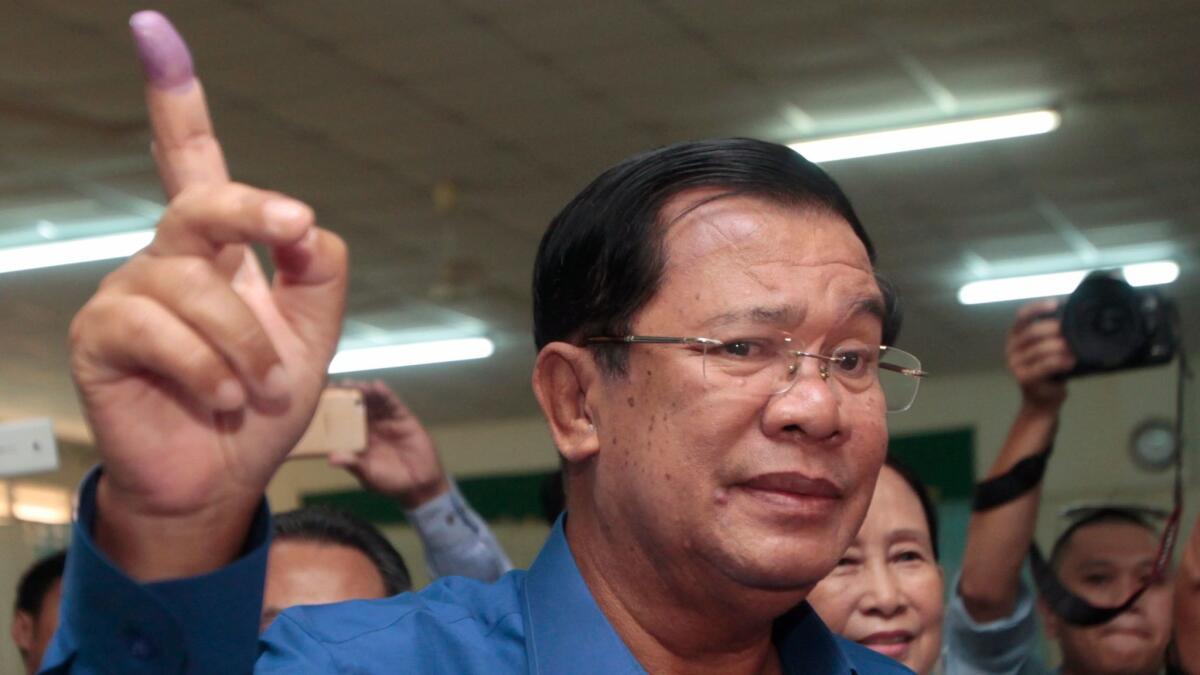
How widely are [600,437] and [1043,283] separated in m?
8.24

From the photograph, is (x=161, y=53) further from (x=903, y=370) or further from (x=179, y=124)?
(x=903, y=370)

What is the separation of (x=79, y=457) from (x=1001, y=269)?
8.12 metres

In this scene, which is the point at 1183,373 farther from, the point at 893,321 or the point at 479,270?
the point at 479,270

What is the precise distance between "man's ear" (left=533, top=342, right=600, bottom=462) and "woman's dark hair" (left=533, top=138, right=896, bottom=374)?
0.02m

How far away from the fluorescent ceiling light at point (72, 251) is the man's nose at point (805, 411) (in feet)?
21.4

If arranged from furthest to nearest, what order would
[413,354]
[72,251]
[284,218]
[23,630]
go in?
→ [413,354], [72,251], [23,630], [284,218]

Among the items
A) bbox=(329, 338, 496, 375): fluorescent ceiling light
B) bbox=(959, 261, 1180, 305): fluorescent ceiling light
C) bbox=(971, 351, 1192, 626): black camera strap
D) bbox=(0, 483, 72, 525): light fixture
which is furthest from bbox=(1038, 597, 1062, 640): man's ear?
bbox=(0, 483, 72, 525): light fixture

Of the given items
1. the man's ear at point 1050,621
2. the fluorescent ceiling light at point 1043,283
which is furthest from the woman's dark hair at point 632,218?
the fluorescent ceiling light at point 1043,283

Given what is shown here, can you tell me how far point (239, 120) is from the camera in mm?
6078

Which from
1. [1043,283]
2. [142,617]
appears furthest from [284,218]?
[1043,283]

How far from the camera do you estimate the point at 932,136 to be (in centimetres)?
661

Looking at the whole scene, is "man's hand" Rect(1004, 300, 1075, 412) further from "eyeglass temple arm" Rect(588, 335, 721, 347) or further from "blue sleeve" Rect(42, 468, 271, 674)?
"blue sleeve" Rect(42, 468, 271, 674)

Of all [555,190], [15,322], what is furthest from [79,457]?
[555,190]

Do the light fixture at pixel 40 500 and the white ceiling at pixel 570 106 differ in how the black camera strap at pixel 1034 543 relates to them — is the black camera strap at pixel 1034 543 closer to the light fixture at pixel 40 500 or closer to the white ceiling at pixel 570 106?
the white ceiling at pixel 570 106
